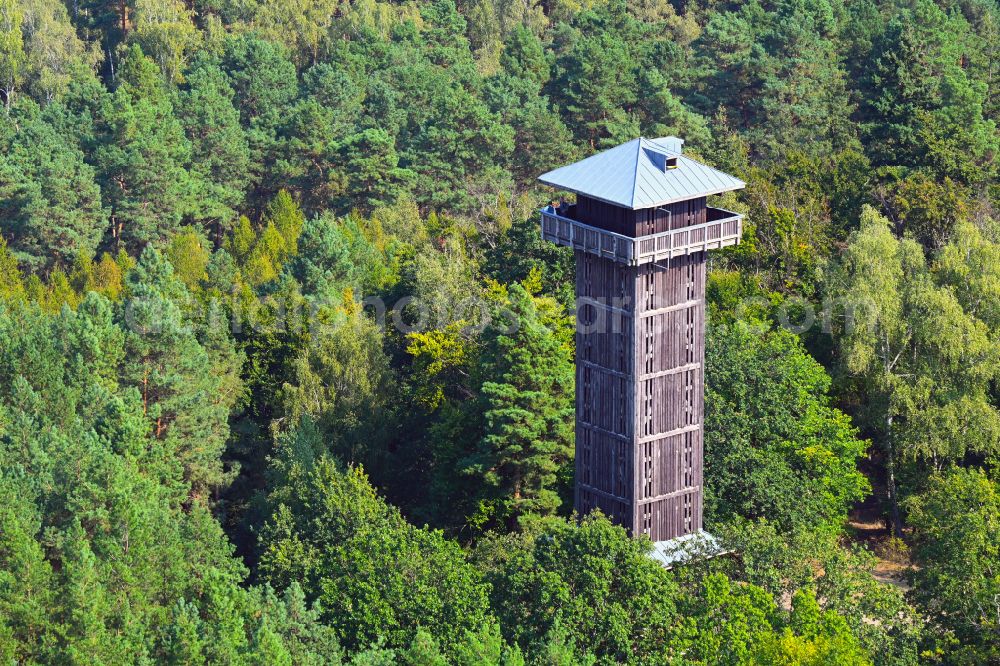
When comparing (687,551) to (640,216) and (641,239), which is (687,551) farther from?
(640,216)

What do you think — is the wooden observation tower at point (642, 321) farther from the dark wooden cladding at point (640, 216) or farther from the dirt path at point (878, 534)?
the dirt path at point (878, 534)

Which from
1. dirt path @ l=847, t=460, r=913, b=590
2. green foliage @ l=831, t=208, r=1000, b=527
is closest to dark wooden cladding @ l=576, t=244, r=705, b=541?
dirt path @ l=847, t=460, r=913, b=590

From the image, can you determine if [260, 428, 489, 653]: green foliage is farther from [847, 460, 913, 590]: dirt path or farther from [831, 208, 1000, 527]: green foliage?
[831, 208, 1000, 527]: green foliage

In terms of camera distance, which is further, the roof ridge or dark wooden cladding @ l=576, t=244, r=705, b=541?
dark wooden cladding @ l=576, t=244, r=705, b=541

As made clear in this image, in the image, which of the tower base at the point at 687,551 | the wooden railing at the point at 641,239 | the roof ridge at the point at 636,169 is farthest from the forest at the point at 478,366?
the roof ridge at the point at 636,169

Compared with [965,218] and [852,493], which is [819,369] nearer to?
[852,493]

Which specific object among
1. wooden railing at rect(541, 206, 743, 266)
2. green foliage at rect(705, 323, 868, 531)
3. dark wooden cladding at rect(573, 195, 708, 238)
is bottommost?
green foliage at rect(705, 323, 868, 531)
